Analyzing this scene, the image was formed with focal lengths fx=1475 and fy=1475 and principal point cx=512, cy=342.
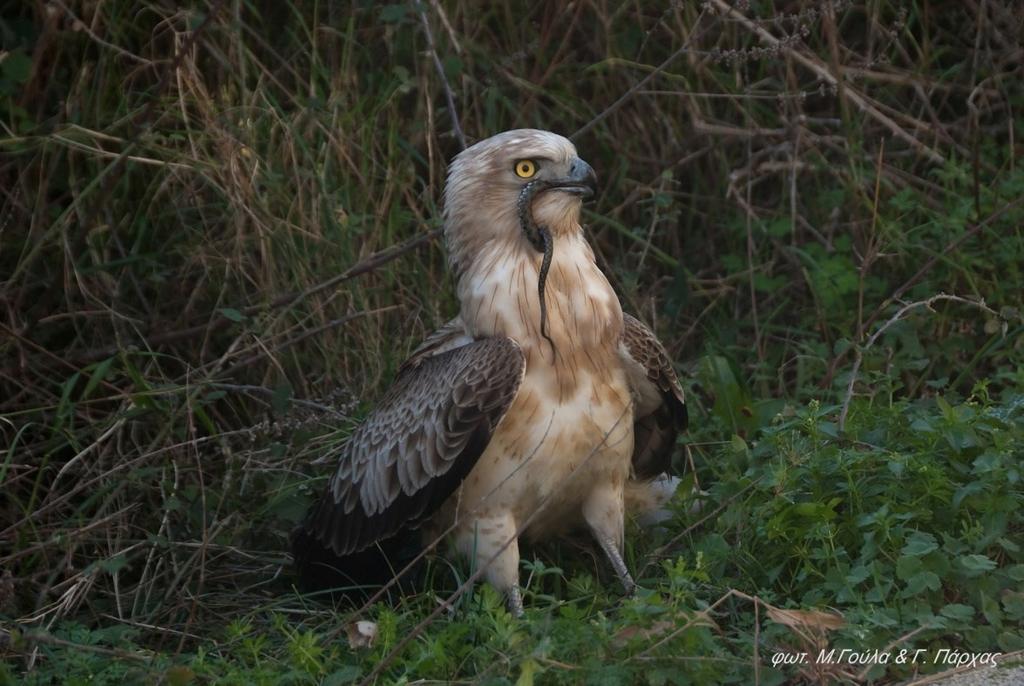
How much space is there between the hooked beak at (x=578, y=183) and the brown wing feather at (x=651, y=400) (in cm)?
45

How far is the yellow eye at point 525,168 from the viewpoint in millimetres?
4469

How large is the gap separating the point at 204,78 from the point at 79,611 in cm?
236

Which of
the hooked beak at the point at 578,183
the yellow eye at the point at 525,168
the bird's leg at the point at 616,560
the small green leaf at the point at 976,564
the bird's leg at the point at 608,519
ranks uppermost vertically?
the yellow eye at the point at 525,168

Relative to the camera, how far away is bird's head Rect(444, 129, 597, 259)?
4441mm

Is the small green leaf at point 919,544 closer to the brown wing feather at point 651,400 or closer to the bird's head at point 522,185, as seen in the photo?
the brown wing feather at point 651,400

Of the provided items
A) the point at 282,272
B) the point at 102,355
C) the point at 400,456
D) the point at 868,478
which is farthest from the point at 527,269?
the point at 102,355

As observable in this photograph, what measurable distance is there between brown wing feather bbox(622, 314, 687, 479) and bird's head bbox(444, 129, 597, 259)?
1.34 ft

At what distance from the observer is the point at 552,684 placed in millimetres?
3529

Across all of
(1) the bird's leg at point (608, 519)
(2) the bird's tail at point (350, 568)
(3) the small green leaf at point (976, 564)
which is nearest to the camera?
(3) the small green leaf at point (976, 564)

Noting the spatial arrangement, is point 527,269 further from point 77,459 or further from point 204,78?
point 204,78

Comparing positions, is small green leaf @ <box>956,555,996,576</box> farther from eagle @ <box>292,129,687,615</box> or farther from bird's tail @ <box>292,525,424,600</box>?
bird's tail @ <box>292,525,424,600</box>

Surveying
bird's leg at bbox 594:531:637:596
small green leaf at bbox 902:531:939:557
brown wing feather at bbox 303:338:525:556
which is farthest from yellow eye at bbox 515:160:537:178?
small green leaf at bbox 902:531:939:557

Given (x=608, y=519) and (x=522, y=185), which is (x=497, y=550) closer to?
(x=608, y=519)

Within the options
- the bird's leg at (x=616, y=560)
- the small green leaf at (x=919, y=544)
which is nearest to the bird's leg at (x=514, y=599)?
the bird's leg at (x=616, y=560)
